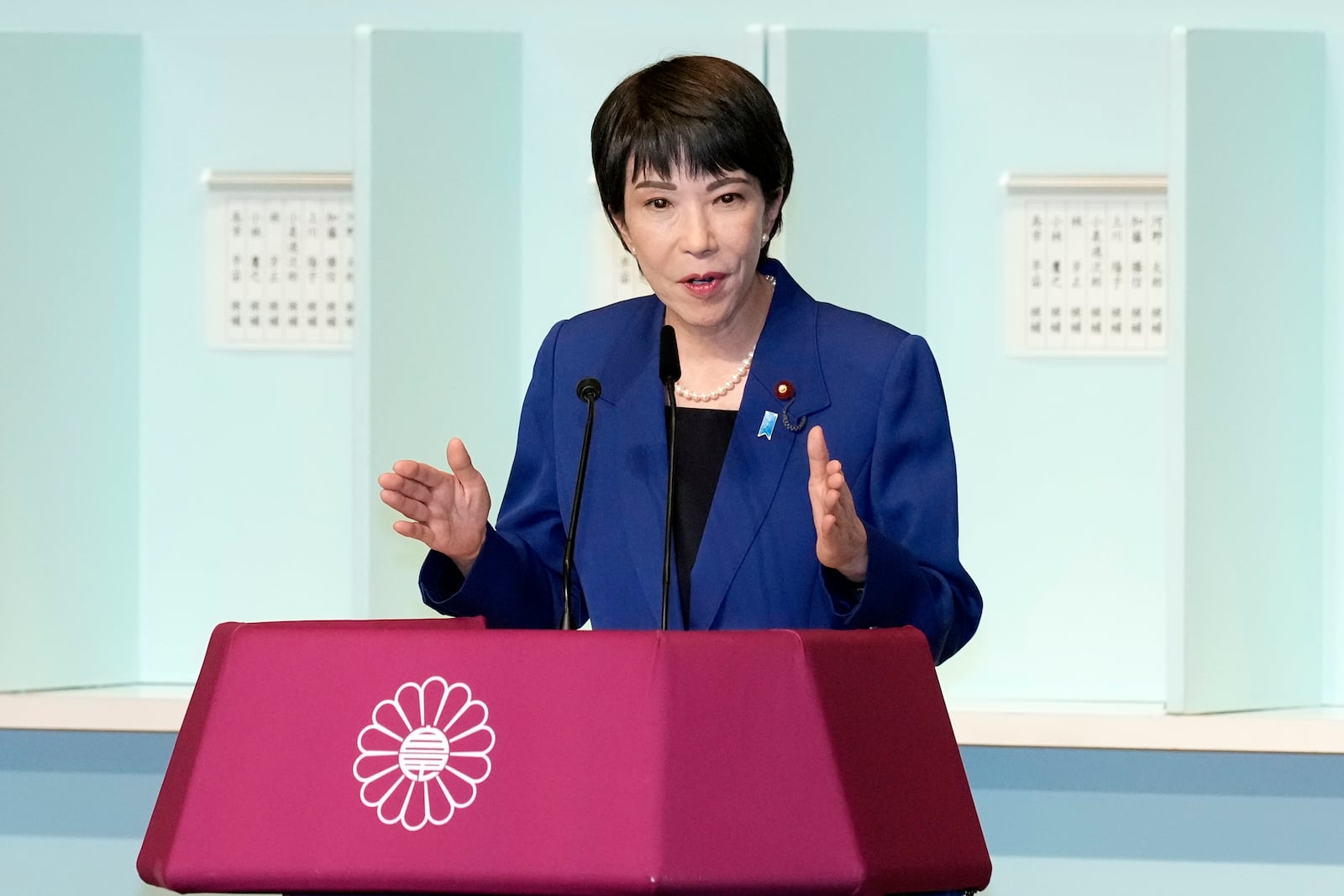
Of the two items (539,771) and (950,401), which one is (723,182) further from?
(950,401)

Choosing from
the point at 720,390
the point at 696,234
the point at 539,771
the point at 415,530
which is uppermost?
the point at 696,234

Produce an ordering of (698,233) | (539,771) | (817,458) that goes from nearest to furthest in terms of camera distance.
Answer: (539,771), (817,458), (698,233)

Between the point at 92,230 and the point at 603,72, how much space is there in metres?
0.98

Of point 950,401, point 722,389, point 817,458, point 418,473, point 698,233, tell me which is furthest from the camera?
point 950,401

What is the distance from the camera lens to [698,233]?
1.25 m

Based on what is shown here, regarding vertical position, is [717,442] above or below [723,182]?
below

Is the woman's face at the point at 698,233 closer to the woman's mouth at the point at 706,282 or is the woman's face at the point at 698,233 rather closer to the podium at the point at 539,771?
the woman's mouth at the point at 706,282

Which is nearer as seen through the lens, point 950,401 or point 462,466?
point 462,466

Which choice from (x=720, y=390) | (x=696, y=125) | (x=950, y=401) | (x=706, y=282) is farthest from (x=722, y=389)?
(x=950, y=401)

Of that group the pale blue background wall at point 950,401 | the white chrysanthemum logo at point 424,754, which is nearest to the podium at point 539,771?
the white chrysanthemum logo at point 424,754

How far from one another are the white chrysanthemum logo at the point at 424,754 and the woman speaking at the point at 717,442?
326mm

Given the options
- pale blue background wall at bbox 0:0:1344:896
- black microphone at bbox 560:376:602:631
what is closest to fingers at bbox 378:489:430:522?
black microphone at bbox 560:376:602:631

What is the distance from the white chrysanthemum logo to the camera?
849 mm

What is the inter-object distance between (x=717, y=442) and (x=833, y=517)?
0.33m
